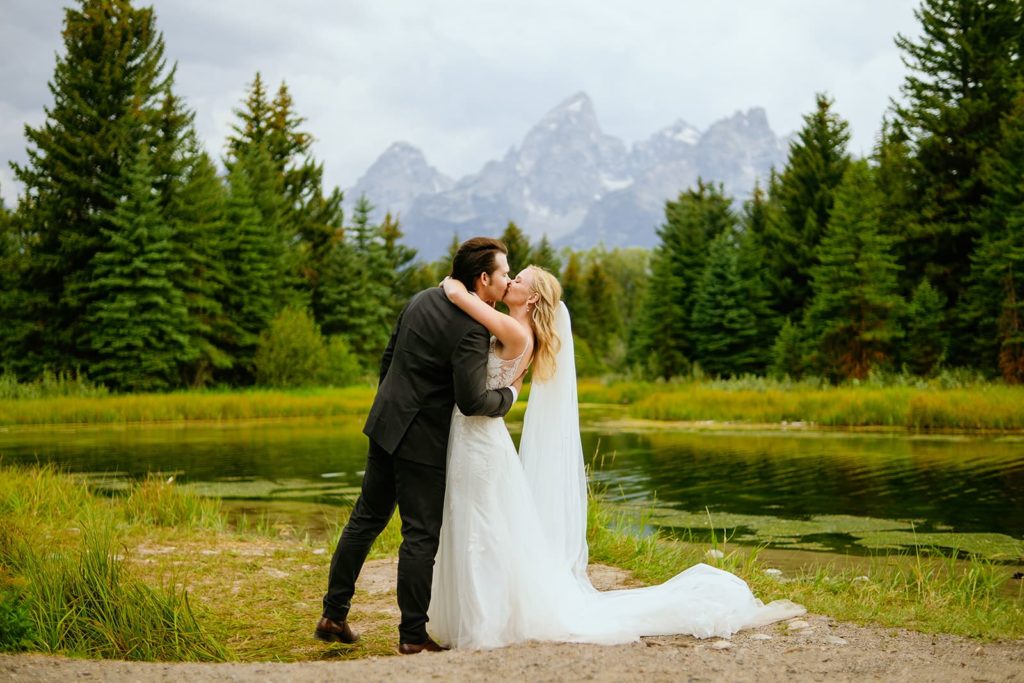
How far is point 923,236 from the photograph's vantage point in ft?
97.6

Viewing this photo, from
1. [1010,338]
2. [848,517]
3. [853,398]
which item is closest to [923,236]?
[1010,338]

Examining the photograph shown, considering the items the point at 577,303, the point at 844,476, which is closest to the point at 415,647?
the point at 844,476

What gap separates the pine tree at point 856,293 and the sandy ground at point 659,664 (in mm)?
24876

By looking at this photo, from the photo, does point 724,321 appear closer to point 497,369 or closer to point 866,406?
point 866,406

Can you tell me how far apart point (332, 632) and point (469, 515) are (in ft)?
3.17

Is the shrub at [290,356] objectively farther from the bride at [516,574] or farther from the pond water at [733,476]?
the bride at [516,574]

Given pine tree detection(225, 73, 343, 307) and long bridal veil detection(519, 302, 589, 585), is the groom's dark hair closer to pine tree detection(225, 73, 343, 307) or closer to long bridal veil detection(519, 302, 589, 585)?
long bridal veil detection(519, 302, 589, 585)

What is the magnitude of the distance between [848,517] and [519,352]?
21.4ft

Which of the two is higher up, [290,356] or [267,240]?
[267,240]

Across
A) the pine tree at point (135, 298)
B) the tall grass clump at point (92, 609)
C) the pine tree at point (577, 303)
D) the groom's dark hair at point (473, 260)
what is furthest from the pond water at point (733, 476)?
the pine tree at point (577, 303)

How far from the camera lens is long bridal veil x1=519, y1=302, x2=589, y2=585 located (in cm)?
539

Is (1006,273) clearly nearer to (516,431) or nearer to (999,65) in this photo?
(999,65)

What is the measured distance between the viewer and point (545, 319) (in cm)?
527

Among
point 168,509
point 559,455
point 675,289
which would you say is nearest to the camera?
point 559,455
